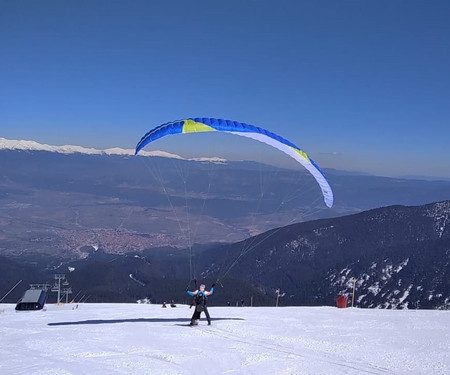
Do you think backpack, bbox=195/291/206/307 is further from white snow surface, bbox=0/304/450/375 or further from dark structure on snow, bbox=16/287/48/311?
dark structure on snow, bbox=16/287/48/311

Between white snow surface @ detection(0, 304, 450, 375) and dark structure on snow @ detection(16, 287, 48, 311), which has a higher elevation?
white snow surface @ detection(0, 304, 450, 375)

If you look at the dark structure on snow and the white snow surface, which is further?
the dark structure on snow

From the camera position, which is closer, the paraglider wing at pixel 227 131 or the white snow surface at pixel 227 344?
the white snow surface at pixel 227 344

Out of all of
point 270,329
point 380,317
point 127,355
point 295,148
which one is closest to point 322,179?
point 295,148

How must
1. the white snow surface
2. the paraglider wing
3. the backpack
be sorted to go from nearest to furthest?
the white snow surface, the backpack, the paraglider wing

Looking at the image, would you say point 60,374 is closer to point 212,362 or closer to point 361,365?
point 212,362

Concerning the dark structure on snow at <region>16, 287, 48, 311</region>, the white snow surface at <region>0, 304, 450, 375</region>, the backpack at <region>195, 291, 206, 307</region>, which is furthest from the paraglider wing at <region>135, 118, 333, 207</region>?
the dark structure on snow at <region>16, 287, 48, 311</region>

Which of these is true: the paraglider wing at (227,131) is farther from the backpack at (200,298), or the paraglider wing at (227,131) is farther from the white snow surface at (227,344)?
the white snow surface at (227,344)

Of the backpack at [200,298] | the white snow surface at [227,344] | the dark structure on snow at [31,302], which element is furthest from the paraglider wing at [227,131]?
the dark structure on snow at [31,302]

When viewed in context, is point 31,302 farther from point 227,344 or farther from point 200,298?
point 227,344
